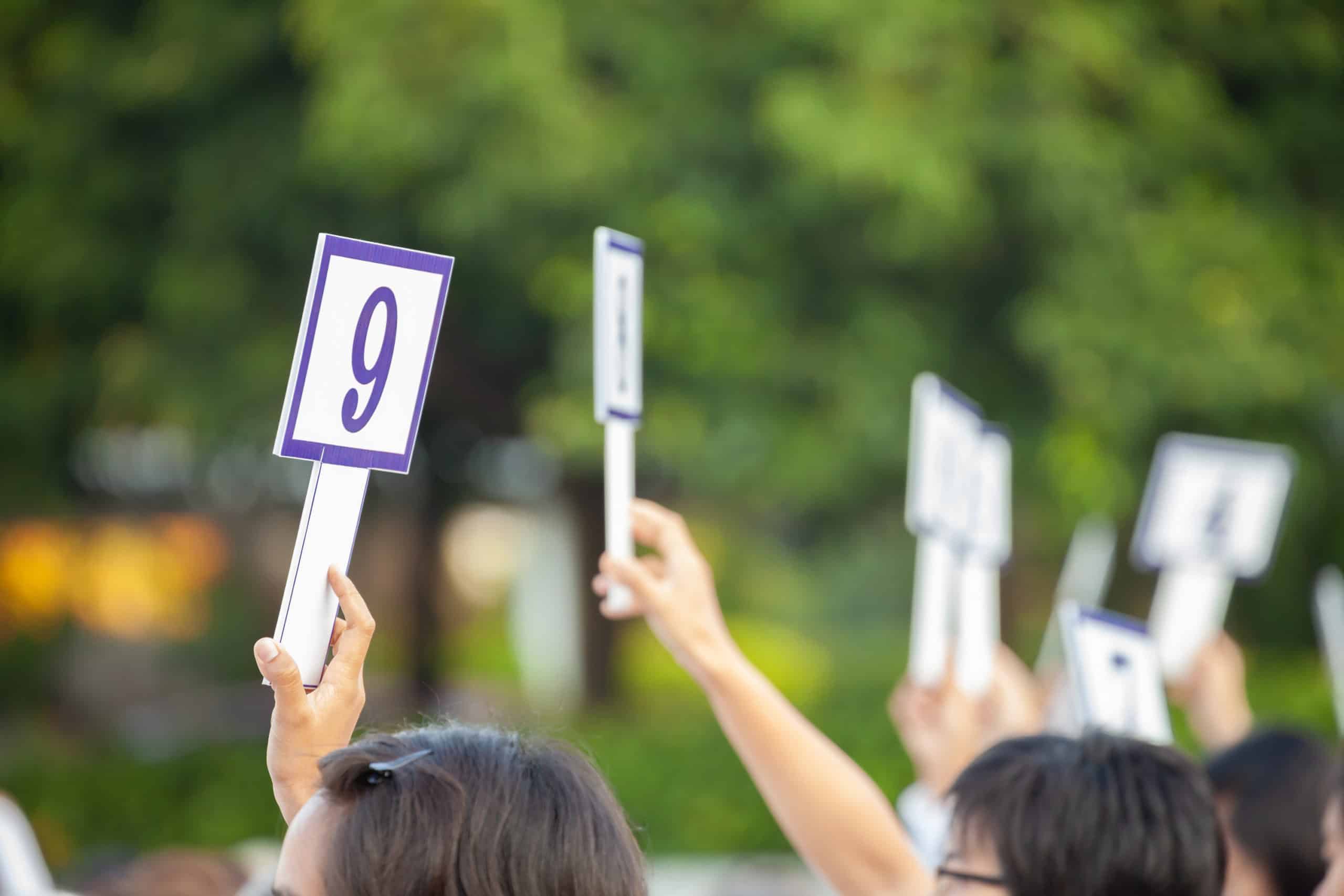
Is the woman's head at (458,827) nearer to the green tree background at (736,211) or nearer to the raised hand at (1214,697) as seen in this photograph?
the raised hand at (1214,697)

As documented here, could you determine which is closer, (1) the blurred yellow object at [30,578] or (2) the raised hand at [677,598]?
(2) the raised hand at [677,598]

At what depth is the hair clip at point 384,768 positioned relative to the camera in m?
1.35

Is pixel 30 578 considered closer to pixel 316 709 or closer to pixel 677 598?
pixel 677 598

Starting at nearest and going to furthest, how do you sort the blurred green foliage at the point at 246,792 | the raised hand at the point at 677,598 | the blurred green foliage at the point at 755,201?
1. the raised hand at the point at 677,598
2. the blurred green foliage at the point at 755,201
3. the blurred green foliage at the point at 246,792

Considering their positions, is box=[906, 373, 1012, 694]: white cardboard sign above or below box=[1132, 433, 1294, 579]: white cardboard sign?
below

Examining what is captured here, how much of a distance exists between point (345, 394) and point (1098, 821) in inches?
37.5

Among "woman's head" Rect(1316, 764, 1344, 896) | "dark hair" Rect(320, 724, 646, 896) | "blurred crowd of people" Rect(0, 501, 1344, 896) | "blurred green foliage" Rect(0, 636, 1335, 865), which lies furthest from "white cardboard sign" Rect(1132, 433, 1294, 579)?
"blurred green foliage" Rect(0, 636, 1335, 865)

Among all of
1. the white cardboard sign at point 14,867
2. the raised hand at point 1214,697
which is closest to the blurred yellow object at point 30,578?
the white cardboard sign at point 14,867

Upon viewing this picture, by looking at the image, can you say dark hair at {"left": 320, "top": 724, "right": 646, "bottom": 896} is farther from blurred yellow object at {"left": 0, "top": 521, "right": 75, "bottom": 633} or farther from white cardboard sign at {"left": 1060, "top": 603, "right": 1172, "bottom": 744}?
blurred yellow object at {"left": 0, "top": 521, "right": 75, "bottom": 633}

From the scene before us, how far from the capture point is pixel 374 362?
5.42ft

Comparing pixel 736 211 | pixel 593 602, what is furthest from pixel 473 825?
pixel 593 602

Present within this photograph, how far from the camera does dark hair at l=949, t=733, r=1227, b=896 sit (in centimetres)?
175

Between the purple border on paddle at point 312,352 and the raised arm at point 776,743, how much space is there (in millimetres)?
429

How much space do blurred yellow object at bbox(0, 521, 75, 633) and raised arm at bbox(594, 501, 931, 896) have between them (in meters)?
12.0
